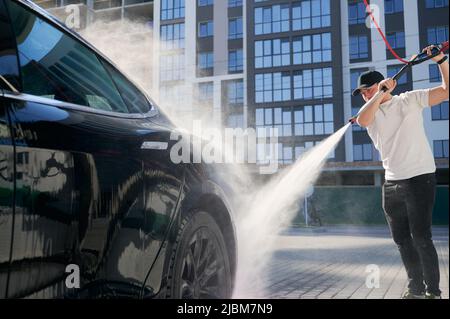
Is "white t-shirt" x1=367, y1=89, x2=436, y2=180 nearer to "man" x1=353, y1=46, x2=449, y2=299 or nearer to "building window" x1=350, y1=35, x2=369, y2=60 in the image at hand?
"man" x1=353, y1=46, x2=449, y2=299

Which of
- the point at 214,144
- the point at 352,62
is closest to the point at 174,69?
the point at 214,144

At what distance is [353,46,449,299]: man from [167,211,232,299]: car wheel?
4.27 feet

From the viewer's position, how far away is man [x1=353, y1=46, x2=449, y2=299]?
2967 mm

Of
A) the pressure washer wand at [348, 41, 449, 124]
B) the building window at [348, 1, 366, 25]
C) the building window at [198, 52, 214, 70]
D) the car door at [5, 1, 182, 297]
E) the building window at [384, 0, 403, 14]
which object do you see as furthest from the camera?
the building window at [198, 52, 214, 70]

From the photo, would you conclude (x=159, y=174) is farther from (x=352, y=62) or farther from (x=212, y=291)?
(x=352, y=62)

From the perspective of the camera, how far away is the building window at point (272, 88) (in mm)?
3479

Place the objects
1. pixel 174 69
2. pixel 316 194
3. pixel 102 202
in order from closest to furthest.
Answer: pixel 102 202
pixel 174 69
pixel 316 194

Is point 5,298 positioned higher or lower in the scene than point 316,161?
lower

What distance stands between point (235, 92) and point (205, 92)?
223mm

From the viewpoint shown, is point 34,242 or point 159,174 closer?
point 34,242

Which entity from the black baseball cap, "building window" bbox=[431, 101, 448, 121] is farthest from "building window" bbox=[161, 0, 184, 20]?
"building window" bbox=[431, 101, 448, 121]

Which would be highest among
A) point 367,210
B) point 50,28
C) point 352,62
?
point 352,62

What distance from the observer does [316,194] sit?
740 inches

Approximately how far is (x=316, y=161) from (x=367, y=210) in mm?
15052
